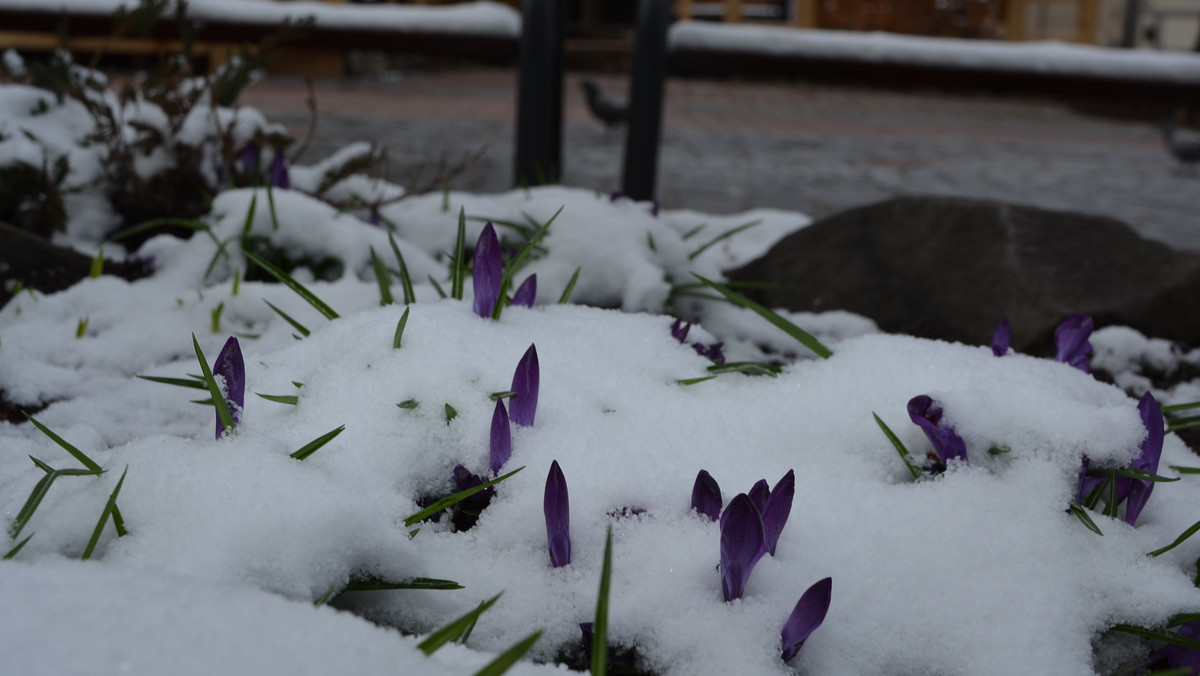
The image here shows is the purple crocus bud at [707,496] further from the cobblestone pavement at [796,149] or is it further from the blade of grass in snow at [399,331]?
the cobblestone pavement at [796,149]

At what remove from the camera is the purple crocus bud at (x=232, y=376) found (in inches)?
37.3

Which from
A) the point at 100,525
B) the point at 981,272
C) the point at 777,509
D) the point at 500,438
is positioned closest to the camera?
the point at 100,525

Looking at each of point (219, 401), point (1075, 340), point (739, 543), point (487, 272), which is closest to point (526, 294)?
point (487, 272)

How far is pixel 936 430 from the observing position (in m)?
1.00

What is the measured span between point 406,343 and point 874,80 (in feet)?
6.27

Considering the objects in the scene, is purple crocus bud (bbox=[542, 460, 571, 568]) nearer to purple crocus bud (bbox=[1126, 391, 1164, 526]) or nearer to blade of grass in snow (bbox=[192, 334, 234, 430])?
blade of grass in snow (bbox=[192, 334, 234, 430])

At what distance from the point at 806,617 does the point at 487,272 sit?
62 cm

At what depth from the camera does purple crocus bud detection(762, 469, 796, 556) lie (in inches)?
32.9

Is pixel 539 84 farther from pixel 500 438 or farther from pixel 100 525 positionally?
pixel 100 525

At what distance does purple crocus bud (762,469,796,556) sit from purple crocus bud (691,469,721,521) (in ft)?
0.20

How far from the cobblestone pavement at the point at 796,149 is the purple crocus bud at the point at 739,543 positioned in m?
1.89

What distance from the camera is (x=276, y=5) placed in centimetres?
279

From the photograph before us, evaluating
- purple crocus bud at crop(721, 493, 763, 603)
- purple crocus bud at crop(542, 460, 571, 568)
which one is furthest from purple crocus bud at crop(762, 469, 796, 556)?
purple crocus bud at crop(542, 460, 571, 568)

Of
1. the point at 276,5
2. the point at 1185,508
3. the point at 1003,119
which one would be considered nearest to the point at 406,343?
the point at 1185,508
